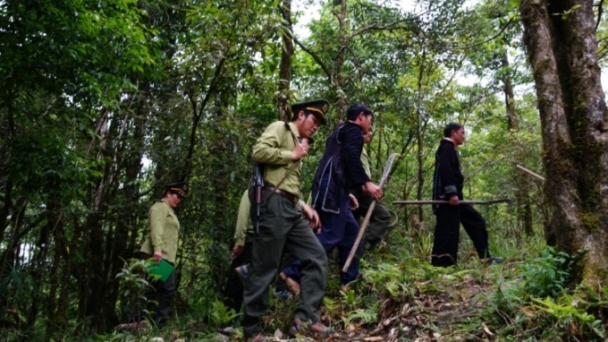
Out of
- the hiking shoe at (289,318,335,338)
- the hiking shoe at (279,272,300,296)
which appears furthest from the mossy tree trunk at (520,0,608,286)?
the hiking shoe at (279,272,300,296)

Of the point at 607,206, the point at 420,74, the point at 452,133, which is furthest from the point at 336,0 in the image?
the point at 607,206

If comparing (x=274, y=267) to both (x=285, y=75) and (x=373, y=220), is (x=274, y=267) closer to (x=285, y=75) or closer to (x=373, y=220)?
(x=373, y=220)

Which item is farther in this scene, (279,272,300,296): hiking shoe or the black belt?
(279,272,300,296): hiking shoe

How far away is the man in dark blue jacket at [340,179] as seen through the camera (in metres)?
5.46

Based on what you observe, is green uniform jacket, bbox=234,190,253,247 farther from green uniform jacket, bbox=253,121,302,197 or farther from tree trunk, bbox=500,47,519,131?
tree trunk, bbox=500,47,519,131

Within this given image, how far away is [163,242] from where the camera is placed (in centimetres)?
701

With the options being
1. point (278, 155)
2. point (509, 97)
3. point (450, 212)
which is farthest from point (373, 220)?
point (509, 97)

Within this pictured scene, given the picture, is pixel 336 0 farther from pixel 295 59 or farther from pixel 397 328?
pixel 397 328

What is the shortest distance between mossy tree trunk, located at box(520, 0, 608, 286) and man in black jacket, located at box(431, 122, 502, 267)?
2.10 meters

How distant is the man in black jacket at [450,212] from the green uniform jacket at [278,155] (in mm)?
2274

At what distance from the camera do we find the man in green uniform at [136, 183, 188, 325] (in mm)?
6742

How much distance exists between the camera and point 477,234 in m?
6.66

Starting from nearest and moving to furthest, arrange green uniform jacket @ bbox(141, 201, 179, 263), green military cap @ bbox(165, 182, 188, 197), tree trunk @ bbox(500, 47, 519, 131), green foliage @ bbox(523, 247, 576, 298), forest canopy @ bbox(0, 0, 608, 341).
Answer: green foliage @ bbox(523, 247, 576, 298)
forest canopy @ bbox(0, 0, 608, 341)
green uniform jacket @ bbox(141, 201, 179, 263)
green military cap @ bbox(165, 182, 188, 197)
tree trunk @ bbox(500, 47, 519, 131)

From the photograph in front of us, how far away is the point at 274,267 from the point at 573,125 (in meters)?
2.53
